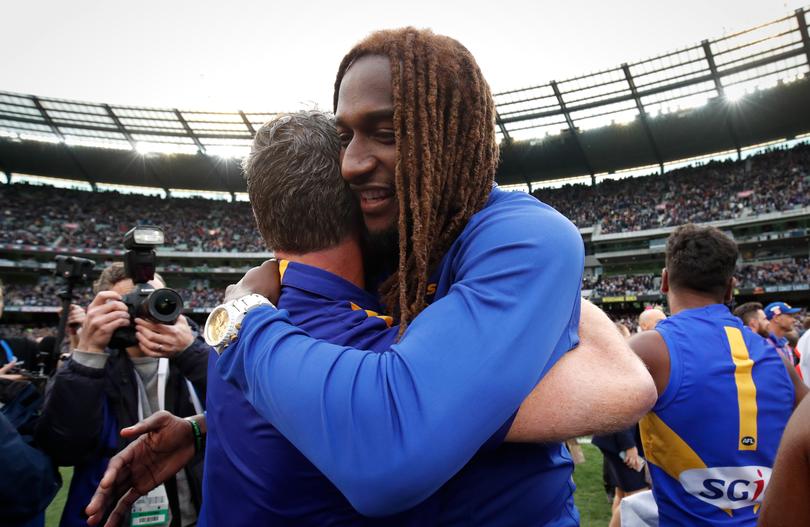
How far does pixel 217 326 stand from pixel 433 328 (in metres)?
0.68

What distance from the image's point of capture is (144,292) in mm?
2521

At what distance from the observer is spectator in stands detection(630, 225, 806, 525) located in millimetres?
2746

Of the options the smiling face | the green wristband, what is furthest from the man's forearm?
the green wristband

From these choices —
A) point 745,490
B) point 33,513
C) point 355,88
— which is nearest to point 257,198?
point 355,88

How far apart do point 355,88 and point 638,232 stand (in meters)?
38.9

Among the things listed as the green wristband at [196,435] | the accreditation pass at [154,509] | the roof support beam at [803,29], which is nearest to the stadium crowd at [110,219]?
the roof support beam at [803,29]

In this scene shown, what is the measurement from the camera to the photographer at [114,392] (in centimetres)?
260

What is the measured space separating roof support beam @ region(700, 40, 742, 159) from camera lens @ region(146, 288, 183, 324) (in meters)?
31.8

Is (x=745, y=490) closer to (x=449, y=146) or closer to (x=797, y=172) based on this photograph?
(x=449, y=146)

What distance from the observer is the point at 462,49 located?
146cm

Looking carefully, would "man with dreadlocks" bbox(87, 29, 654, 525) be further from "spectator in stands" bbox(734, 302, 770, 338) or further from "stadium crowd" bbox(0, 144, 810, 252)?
"stadium crowd" bbox(0, 144, 810, 252)

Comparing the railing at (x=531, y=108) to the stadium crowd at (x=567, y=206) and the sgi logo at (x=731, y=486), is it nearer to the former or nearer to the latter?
the stadium crowd at (x=567, y=206)

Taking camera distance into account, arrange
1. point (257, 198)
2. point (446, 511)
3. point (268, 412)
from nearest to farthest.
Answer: point (268, 412), point (446, 511), point (257, 198)

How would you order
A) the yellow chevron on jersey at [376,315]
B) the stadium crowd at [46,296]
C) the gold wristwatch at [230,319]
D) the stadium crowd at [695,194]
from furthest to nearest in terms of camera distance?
the stadium crowd at [46,296]
the stadium crowd at [695,194]
the yellow chevron on jersey at [376,315]
the gold wristwatch at [230,319]
